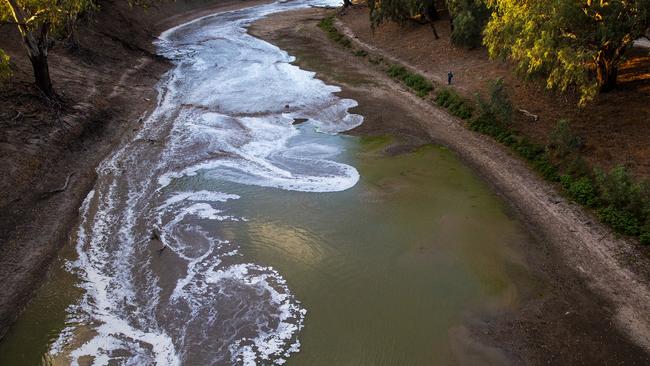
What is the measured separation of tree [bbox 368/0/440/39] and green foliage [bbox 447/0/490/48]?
420 cm

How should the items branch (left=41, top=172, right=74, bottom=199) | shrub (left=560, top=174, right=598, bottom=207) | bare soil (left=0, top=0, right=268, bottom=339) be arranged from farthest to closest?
branch (left=41, top=172, right=74, bottom=199), shrub (left=560, top=174, right=598, bottom=207), bare soil (left=0, top=0, right=268, bottom=339)

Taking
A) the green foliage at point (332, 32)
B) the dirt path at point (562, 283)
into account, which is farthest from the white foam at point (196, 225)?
the green foliage at point (332, 32)

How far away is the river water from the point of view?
488 inches

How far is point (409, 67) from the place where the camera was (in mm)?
34250

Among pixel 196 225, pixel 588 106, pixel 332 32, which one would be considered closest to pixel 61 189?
pixel 196 225

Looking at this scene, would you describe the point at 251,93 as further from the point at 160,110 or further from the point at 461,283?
the point at 461,283

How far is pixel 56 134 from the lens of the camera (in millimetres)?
21344

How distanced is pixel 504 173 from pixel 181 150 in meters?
15.1

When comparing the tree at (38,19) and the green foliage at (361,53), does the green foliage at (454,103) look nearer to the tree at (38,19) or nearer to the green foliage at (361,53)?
the green foliage at (361,53)

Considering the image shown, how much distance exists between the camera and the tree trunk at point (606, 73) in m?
21.4

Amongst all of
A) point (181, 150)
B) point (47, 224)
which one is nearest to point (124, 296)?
point (47, 224)

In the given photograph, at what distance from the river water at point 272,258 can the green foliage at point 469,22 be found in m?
14.0

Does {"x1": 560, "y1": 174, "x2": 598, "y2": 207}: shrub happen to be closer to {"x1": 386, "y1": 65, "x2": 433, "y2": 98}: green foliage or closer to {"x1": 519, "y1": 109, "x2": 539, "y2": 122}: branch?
{"x1": 519, "y1": 109, "x2": 539, "y2": 122}: branch

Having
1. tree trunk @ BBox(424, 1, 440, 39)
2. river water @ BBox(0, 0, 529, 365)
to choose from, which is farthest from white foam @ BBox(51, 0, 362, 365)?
tree trunk @ BBox(424, 1, 440, 39)
